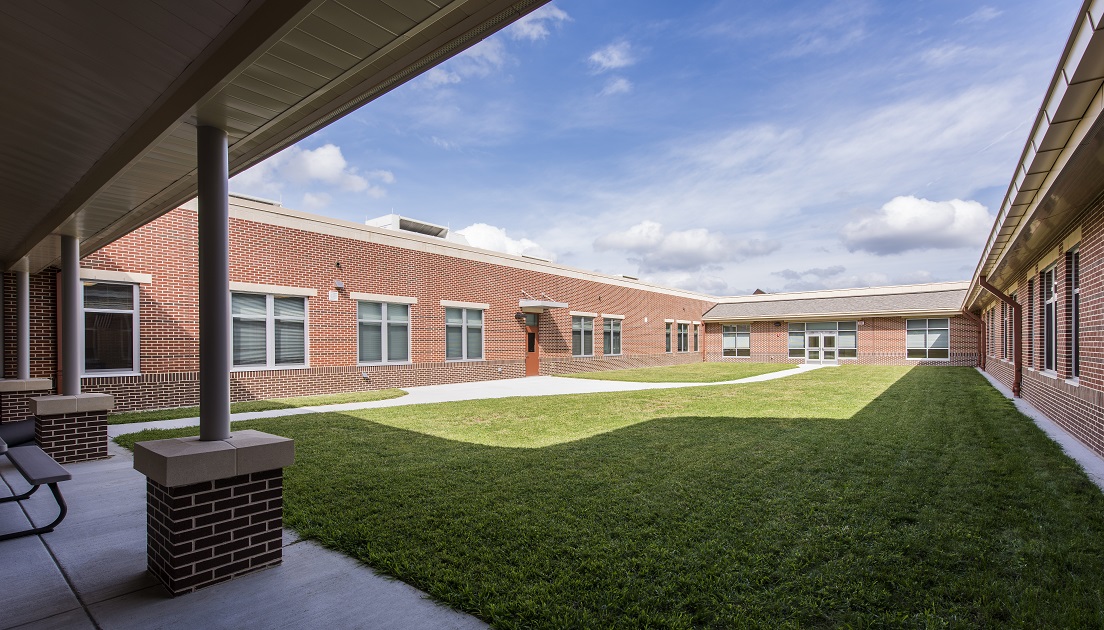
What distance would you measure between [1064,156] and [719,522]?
4.56m

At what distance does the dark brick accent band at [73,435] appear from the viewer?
21.9 feet

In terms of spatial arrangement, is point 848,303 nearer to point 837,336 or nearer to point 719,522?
point 837,336

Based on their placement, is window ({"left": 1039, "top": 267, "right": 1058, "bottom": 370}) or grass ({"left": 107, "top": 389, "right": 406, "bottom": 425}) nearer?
window ({"left": 1039, "top": 267, "right": 1058, "bottom": 370})

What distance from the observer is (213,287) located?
3674 mm

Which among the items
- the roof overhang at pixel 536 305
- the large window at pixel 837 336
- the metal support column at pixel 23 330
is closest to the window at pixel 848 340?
the large window at pixel 837 336

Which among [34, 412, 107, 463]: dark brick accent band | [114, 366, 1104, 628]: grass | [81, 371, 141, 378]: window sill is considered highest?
[81, 371, 141, 378]: window sill

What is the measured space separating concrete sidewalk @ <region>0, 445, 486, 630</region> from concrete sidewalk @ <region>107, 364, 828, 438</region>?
5549 mm

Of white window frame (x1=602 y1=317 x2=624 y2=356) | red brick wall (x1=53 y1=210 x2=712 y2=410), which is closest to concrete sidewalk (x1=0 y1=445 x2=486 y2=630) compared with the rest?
red brick wall (x1=53 y1=210 x2=712 y2=410)

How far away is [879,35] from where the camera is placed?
11.4 m

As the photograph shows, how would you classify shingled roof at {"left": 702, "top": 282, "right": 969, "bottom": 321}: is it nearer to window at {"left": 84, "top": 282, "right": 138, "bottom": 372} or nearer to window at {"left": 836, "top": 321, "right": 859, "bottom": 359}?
window at {"left": 836, "top": 321, "right": 859, "bottom": 359}

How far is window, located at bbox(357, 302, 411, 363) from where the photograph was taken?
15.7m

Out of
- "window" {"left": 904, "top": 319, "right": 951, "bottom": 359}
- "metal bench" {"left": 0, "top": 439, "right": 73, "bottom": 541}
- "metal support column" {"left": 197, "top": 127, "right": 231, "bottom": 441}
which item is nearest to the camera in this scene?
"metal support column" {"left": 197, "top": 127, "right": 231, "bottom": 441}

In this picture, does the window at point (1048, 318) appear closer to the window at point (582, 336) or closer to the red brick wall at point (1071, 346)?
the red brick wall at point (1071, 346)

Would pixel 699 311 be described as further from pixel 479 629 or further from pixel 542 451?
pixel 479 629
